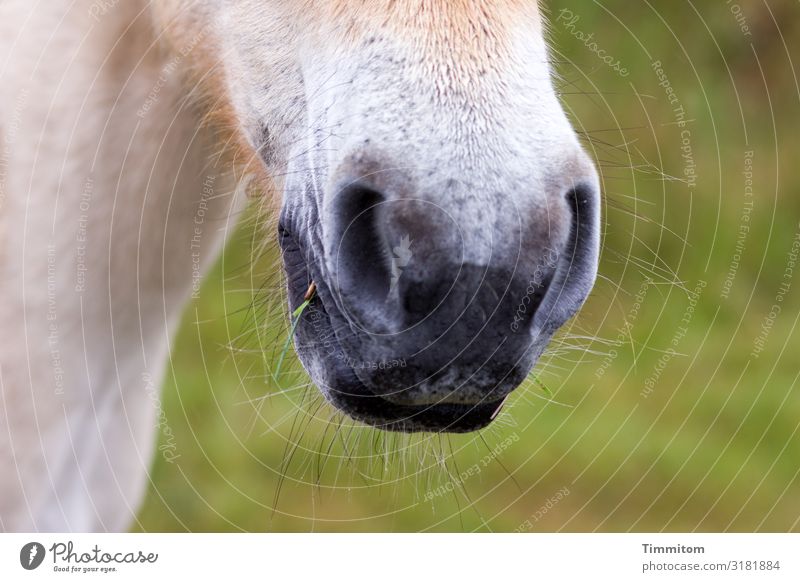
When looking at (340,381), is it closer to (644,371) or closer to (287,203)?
(287,203)

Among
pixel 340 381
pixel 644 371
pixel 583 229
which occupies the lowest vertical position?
pixel 644 371

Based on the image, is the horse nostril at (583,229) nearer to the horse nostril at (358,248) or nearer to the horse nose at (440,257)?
the horse nose at (440,257)

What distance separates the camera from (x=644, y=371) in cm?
358

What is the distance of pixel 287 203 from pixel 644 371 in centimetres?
273

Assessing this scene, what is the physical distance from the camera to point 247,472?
327 cm

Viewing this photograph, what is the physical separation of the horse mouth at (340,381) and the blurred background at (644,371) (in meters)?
1.82

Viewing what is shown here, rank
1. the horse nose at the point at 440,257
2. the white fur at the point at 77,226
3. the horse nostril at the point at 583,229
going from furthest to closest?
the white fur at the point at 77,226 < the horse nostril at the point at 583,229 < the horse nose at the point at 440,257

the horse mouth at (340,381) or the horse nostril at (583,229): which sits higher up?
the horse nostril at (583,229)

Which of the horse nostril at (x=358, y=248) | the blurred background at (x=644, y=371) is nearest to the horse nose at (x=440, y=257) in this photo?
the horse nostril at (x=358, y=248)

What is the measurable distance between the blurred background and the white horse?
127 cm

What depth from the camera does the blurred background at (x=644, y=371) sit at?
3121mm

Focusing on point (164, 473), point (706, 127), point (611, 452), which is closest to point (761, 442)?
point (611, 452)

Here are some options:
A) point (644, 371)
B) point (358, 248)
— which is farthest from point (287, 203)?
point (644, 371)
